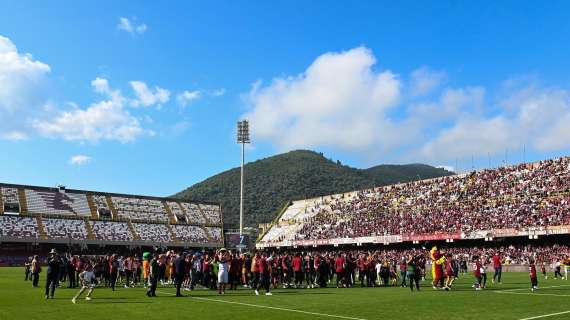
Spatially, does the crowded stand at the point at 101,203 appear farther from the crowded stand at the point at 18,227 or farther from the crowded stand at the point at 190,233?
the crowded stand at the point at 18,227

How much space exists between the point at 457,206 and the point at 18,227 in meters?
52.9

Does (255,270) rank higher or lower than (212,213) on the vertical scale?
lower

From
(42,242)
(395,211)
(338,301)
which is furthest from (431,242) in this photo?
(42,242)

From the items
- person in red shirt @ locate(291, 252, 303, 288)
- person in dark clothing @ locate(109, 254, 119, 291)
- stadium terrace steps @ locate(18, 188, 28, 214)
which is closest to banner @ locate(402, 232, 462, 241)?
person in red shirt @ locate(291, 252, 303, 288)

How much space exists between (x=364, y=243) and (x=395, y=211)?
Answer: 19.9 ft

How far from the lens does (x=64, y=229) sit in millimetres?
70125

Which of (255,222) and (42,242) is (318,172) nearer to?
(255,222)

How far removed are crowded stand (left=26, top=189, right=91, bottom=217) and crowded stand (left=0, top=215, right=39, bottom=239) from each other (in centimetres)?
282

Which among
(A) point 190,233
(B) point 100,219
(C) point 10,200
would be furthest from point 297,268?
(C) point 10,200

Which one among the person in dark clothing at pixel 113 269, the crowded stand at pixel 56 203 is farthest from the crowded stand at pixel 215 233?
the person in dark clothing at pixel 113 269

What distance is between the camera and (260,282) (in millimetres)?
22016

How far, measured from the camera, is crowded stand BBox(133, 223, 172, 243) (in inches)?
3012

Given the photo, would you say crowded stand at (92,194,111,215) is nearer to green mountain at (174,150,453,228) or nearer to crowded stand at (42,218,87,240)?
crowded stand at (42,218,87,240)

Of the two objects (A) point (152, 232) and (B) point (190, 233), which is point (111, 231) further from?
(B) point (190, 233)
